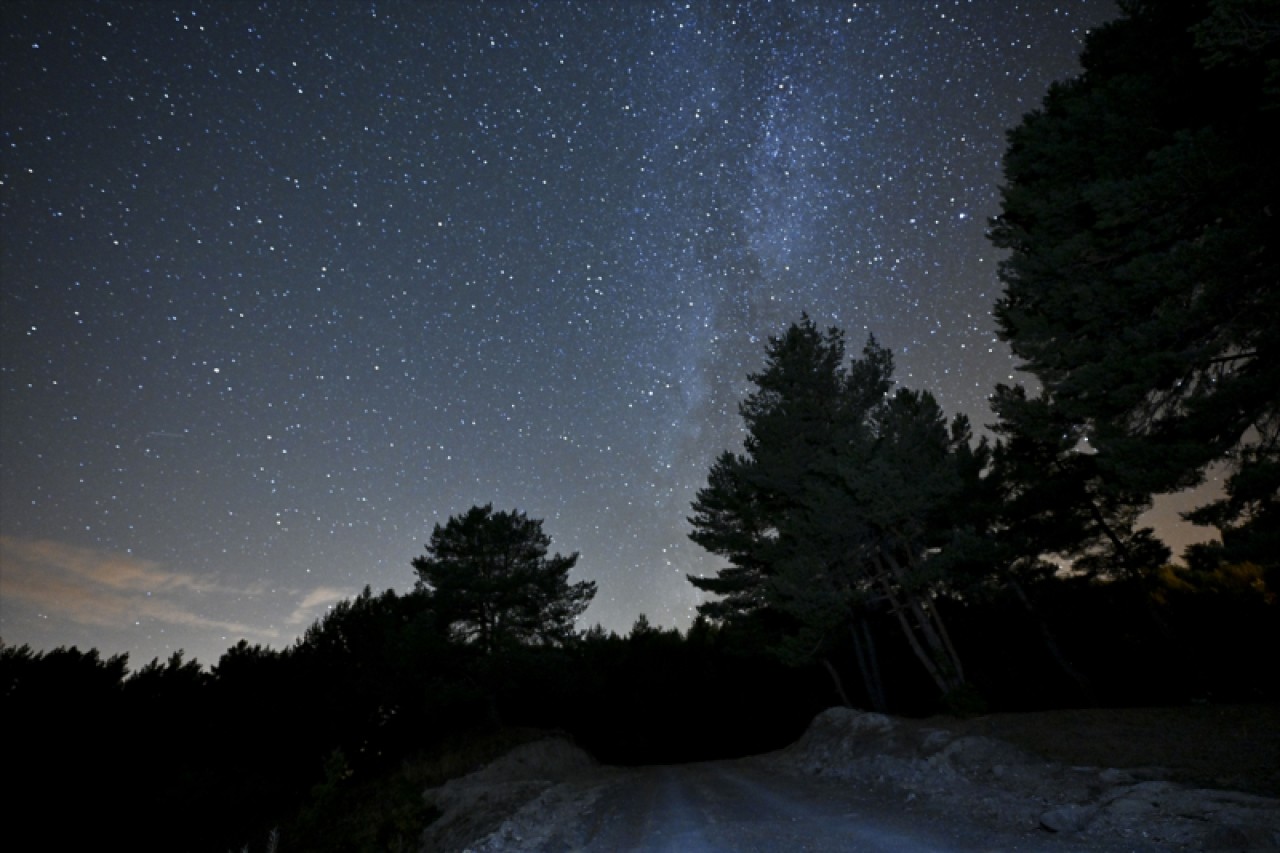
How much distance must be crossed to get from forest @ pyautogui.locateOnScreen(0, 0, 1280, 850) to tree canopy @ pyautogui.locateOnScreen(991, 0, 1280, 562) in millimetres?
54

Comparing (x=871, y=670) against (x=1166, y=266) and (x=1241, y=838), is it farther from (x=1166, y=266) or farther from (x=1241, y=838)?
(x=1241, y=838)

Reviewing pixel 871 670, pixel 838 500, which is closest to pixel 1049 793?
pixel 838 500

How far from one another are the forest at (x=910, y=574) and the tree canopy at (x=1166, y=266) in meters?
0.05

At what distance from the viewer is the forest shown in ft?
33.3

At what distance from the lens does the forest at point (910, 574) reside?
33.3ft

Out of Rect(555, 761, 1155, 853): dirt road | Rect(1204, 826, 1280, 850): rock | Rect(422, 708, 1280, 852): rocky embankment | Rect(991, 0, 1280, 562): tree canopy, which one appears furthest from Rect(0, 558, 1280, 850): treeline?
Rect(1204, 826, 1280, 850): rock

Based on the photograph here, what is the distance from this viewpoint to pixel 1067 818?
6.36m

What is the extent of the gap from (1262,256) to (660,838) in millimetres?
13467

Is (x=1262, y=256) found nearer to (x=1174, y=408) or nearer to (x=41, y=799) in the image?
(x=1174, y=408)

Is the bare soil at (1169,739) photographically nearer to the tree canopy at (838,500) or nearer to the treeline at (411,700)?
the tree canopy at (838,500)

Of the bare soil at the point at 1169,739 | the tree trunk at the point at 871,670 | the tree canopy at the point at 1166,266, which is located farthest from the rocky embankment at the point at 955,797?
the tree trunk at the point at 871,670

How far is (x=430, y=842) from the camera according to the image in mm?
12133

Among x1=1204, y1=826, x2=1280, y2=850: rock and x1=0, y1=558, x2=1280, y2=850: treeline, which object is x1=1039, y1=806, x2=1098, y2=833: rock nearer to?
x1=1204, y1=826, x2=1280, y2=850: rock

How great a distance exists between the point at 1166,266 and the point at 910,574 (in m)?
11.3
